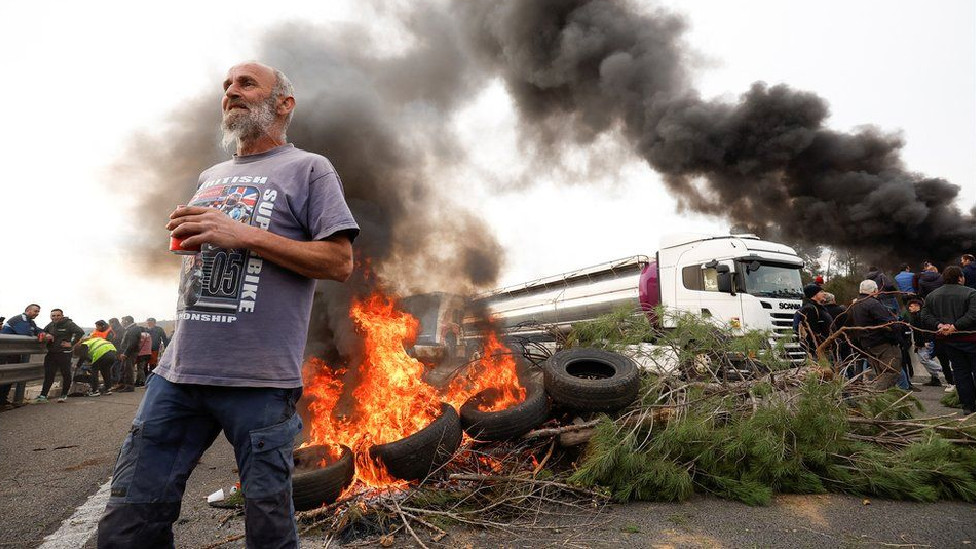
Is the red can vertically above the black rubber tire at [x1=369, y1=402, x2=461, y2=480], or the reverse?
the red can

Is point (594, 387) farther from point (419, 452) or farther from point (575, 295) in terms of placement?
point (575, 295)

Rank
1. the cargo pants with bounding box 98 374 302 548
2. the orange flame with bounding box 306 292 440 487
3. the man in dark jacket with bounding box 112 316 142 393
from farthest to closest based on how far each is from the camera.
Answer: the man in dark jacket with bounding box 112 316 142 393, the orange flame with bounding box 306 292 440 487, the cargo pants with bounding box 98 374 302 548

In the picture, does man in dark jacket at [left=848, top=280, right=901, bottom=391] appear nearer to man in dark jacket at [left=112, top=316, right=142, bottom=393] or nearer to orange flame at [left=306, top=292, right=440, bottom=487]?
orange flame at [left=306, top=292, right=440, bottom=487]

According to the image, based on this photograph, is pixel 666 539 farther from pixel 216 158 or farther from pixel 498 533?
pixel 216 158

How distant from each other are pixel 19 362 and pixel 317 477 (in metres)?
9.47

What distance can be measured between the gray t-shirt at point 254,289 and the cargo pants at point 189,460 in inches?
3.1

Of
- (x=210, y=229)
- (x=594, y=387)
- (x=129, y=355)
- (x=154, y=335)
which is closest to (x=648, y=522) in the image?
(x=594, y=387)

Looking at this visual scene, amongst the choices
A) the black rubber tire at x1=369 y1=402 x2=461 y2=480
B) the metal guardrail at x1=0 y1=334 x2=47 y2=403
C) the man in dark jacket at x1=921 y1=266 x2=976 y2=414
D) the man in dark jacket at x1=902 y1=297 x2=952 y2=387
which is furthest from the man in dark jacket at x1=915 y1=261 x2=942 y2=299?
the metal guardrail at x1=0 y1=334 x2=47 y2=403

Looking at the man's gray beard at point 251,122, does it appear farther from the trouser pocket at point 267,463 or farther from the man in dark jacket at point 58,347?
the man in dark jacket at point 58,347

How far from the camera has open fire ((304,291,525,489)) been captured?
395cm

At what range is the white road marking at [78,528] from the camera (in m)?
2.72

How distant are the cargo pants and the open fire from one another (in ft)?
6.59

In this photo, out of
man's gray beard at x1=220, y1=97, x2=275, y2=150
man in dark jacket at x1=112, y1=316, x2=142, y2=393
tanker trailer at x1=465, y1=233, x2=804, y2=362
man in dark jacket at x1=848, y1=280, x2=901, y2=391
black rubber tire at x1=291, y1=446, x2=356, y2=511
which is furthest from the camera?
man in dark jacket at x1=112, y1=316, x2=142, y2=393

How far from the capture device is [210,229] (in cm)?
157
